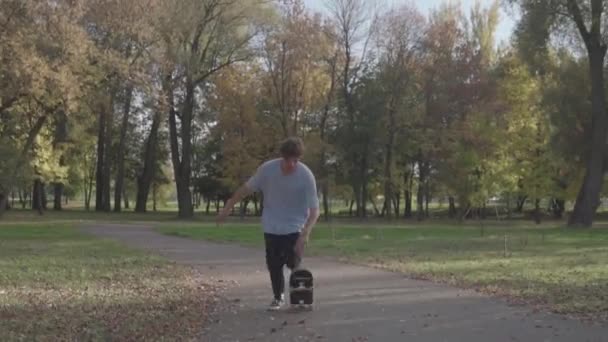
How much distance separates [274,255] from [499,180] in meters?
42.6

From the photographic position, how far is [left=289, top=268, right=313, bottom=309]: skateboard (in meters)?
8.16

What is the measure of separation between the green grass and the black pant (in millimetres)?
949

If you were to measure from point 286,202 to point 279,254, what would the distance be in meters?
0.61

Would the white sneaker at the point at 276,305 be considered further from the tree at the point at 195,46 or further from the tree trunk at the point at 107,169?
the tree trunk at the point at 107,169

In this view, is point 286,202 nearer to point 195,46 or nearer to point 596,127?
point 596,127

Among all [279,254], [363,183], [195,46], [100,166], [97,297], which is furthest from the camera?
[100,166]

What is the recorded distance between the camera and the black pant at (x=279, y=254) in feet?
26.4

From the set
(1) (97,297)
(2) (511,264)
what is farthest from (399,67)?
(1) (97,297)

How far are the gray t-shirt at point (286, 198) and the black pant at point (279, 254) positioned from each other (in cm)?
8

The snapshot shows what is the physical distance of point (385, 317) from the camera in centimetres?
791

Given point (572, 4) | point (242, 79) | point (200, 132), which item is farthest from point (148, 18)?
point (200, 132)

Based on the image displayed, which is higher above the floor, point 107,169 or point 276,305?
point 107,169

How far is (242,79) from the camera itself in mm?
53688

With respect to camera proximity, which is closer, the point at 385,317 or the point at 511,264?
the point at 385,317
